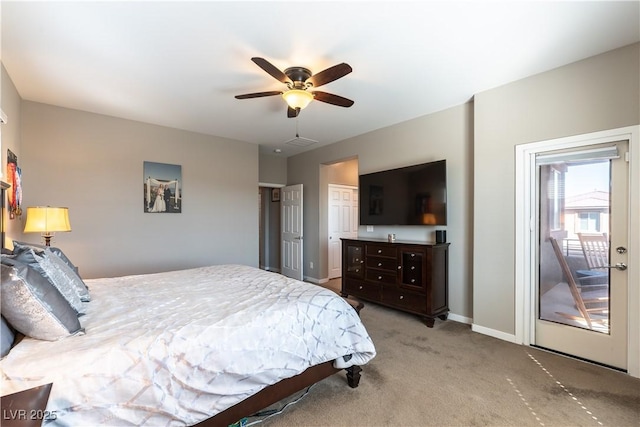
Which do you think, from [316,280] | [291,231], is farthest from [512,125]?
[291,231]

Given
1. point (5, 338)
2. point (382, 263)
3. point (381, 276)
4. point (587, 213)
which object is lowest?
point (381, 276)

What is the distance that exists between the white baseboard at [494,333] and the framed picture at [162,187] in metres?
4.32

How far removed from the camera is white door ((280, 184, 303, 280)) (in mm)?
5762

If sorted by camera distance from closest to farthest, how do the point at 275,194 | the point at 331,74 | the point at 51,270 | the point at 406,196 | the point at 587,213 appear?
the point at 51,270 < the point at 331,74 < the point at 587,213 < the point at 406,196 < the point at 275,194

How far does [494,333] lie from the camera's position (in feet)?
10.1

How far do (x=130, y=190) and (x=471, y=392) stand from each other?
455 cm

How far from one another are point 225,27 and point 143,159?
111 inches

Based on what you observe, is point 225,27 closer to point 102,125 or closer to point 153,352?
point 153,352

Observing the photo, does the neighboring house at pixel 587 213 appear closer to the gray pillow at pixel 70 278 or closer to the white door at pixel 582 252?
the white door at pixel 582 252

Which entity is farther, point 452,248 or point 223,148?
point 223,148

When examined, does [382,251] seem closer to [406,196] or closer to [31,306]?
→ [406,196]

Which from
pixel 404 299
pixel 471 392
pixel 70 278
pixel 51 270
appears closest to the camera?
pixel 51 270

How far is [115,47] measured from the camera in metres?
2.32

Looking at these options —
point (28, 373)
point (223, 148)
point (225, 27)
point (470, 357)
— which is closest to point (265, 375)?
point (28, 373)
